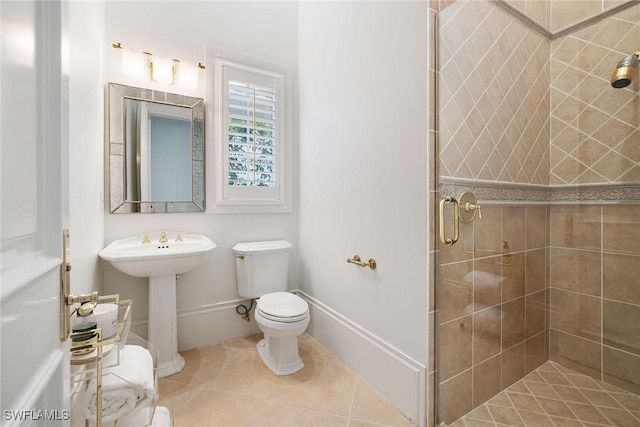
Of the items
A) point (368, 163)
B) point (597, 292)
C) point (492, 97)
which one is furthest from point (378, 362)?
point (492, 97)

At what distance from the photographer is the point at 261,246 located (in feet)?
7.13

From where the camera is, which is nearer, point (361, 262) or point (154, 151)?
point (361, 262)

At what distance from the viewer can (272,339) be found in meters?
1.87

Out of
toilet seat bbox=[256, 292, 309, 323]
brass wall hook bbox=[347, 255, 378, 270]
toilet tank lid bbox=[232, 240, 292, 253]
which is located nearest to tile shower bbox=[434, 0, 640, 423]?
brass wall hook bbox=[347, 255, 378, 270]

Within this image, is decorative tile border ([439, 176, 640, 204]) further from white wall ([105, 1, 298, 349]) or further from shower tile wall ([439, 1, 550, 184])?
white wall ([105, 1, 298, 349])

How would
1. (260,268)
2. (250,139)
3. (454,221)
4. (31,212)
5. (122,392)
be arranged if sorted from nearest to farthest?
1. (31,212)
2. (122,392)
3. (454,221)
4. (260,268)
5. (250,139)

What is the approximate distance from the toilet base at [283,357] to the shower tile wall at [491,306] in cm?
89

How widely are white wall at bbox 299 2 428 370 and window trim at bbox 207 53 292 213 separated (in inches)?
6.9

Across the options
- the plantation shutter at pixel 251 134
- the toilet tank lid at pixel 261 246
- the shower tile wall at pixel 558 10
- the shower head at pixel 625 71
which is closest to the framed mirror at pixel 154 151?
the plantation shutter at pixel 251 134

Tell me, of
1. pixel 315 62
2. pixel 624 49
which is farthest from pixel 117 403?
pixel 624 49

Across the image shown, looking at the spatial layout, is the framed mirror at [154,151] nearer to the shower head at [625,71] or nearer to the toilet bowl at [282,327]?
the toilet bowl at [282,327]

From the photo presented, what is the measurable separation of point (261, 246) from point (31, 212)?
1.75 m

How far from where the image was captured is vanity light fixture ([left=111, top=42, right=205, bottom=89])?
6.28 ft

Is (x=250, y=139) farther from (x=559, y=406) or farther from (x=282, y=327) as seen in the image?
(x=559, y=406)
